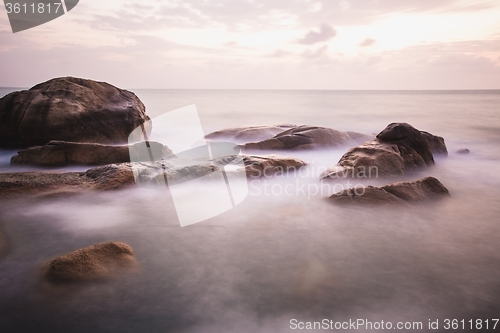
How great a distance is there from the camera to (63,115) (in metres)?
8.30

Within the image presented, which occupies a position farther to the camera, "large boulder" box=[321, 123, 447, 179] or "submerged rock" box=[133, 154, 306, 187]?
"large boulder" box=[321, 123, 447, 179]

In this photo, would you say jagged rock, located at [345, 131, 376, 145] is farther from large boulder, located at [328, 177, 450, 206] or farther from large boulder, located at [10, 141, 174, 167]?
large boulder, located at [10, 141, 174, 167]

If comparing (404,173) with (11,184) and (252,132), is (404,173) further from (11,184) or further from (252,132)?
(11,184)

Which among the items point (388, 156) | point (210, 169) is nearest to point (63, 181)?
point (210, 169)

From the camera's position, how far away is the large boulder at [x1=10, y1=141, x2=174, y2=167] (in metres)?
6.75

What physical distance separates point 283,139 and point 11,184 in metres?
7.06

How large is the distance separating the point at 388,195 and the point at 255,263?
2792 millimetres

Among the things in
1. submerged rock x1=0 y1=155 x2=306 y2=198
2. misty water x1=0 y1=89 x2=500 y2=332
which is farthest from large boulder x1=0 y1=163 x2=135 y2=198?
misty water x1=0 y1=89 x2=500 y2=332

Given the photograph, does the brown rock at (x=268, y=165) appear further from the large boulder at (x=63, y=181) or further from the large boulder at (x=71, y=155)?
the large boulder at (x=71, y=155)

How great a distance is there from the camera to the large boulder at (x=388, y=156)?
6.15 metres

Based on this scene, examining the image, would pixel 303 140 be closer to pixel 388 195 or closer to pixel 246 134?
pixel 246 134

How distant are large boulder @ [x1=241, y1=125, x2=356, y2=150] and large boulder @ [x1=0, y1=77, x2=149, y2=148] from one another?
164 inches

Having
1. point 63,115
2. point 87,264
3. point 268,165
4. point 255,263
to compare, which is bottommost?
point 255,263

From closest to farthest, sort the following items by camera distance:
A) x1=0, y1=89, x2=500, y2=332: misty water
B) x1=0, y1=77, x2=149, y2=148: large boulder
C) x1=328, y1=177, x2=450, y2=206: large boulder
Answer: x1=0, y1=89, x2=500, y2=332: misty water → x1=328, y1=177, x2=450, y2=206: large boulder → x1=0, y1=77, x2=149, y2=148: large boulder
